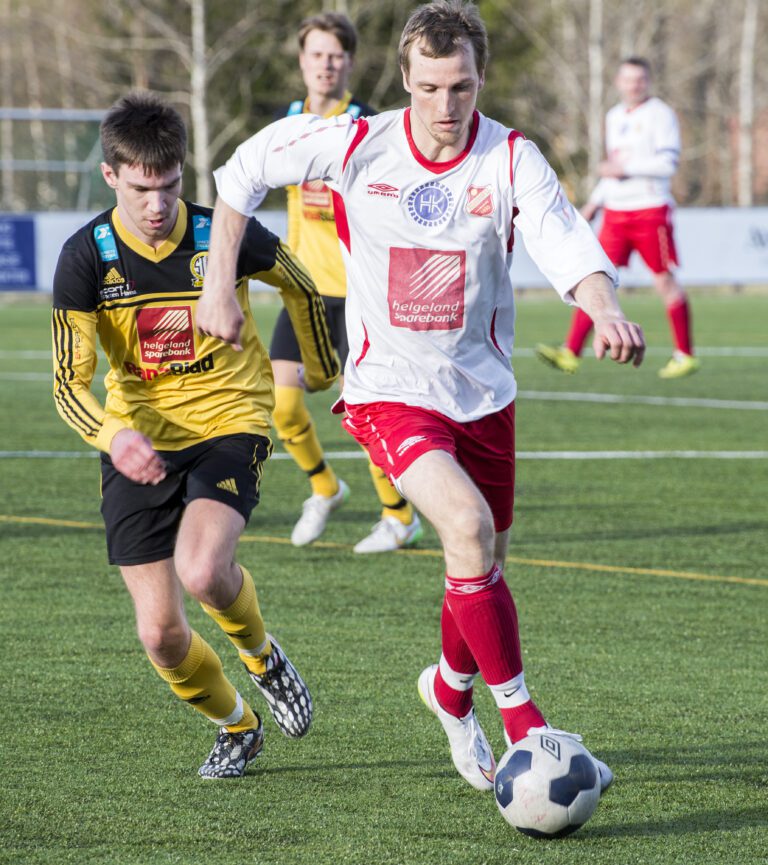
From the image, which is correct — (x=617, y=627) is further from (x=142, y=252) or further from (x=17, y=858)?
(x=17, y=858)

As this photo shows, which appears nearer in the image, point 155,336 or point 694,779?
point 694,779

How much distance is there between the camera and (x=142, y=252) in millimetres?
4562

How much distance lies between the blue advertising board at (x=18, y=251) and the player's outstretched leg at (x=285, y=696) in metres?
21.7

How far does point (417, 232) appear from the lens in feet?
14.0

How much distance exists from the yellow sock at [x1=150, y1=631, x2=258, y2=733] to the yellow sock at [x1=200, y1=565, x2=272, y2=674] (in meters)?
0.10

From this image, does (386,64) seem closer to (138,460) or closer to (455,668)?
(455,668)

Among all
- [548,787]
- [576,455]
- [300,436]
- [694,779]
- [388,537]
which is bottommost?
[576,455]

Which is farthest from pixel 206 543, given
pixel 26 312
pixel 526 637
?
pixel 26 312

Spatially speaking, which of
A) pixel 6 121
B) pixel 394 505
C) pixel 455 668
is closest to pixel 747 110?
pixel 6 121

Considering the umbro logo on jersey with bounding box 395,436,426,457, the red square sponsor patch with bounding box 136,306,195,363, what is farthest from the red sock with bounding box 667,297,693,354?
the umbro logo on jersey with bounding box 395,436,426,457

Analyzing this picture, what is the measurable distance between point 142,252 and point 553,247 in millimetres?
1303

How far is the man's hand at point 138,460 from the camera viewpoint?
12.9 feet

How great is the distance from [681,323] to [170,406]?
950 centimetres

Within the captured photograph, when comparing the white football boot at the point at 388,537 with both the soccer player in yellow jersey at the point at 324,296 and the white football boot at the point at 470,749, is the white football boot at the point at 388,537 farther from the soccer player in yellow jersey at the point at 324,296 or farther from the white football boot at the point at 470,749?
the white football boot at the point at 470,749
